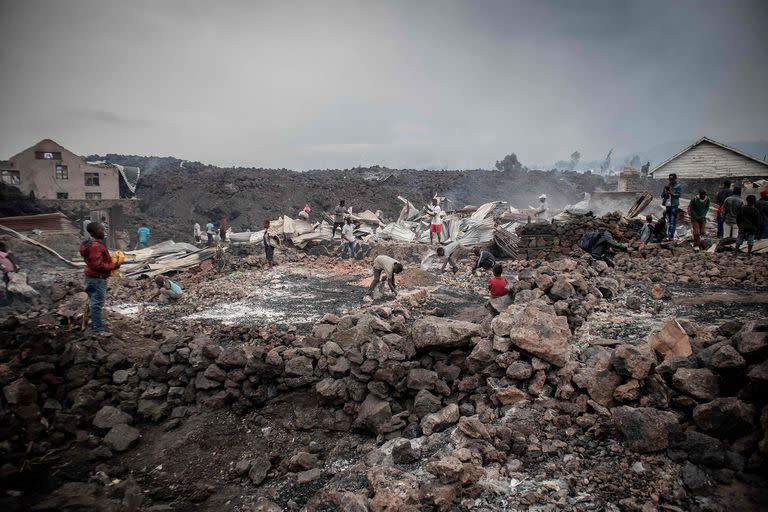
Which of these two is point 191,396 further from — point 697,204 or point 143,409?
point 697,204

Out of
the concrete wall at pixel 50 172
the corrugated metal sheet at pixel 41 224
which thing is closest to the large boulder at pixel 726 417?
the corrugated metal sheet at pixel 41 224

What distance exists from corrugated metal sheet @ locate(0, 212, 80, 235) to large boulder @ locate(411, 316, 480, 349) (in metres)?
15.6

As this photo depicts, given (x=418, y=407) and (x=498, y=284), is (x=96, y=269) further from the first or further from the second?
(x=498, y=284)

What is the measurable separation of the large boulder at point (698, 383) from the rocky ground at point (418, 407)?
1cm

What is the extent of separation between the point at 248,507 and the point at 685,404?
145 inches

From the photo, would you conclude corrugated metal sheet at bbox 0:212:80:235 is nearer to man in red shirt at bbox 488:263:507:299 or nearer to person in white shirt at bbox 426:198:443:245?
person in white shirt at bbox 426:198:443:245

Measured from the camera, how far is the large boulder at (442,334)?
168 inches

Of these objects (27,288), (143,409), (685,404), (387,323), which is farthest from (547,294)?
(27,288)

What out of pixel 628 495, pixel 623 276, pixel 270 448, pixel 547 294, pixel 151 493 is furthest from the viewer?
pixel 623 276

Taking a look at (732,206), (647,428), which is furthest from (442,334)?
(732,206)

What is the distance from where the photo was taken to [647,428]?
2680mm

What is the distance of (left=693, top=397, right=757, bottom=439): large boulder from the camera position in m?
2.49

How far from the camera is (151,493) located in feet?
12.0

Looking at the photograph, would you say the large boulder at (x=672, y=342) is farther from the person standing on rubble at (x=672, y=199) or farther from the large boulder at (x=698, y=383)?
the person standing on rubble at (x=672, y=199)
